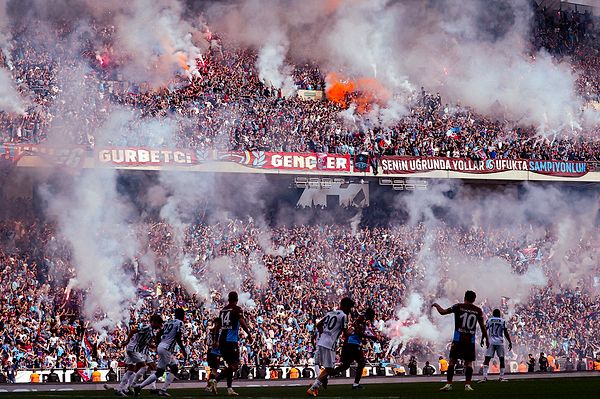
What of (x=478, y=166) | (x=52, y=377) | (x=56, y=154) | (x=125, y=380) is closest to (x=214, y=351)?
(x=125, y=380)

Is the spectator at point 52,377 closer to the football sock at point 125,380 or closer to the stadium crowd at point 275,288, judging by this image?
the stadium crowd at point 275,288

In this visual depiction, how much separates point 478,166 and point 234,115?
1211cm

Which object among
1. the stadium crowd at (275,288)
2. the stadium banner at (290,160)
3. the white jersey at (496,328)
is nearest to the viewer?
the white jersey at (496,328)

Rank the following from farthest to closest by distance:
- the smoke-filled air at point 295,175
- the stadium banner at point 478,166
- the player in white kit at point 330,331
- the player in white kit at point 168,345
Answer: the stadium banner at point 478,166
the smoke-filled air at point 295,175
the player in white kit at point 330,331
the player in white kit at point 168,345

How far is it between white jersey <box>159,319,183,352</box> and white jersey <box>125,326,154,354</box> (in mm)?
359

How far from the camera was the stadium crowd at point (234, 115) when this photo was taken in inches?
1713

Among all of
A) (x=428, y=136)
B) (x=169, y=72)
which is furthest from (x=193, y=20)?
(x=428, y=136)

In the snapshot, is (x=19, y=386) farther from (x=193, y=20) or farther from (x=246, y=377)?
(x=193, y=20)

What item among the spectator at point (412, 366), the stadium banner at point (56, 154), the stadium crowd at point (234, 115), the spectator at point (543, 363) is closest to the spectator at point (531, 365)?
the spectator at point (543, 363)

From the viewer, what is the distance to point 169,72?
1980 inches

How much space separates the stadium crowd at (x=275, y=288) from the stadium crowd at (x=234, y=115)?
12.2 feet

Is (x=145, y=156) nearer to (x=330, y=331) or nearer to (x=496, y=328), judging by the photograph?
(x=496, y=328)

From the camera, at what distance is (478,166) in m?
52.2

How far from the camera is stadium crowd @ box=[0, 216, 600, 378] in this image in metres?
37.1
